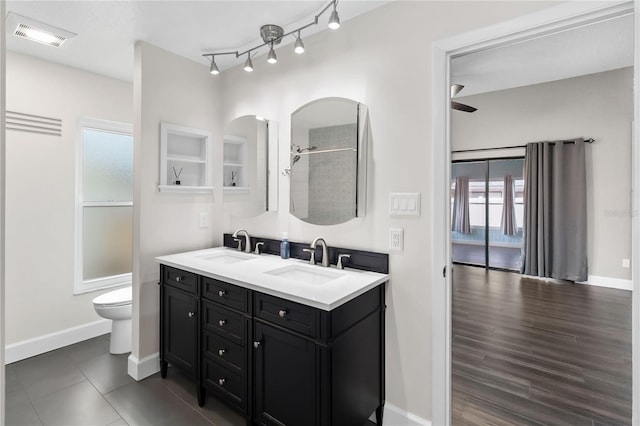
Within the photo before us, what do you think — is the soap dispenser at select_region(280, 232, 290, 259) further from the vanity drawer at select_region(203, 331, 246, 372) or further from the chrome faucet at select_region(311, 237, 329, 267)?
the vanity drawer at select_region(203, 331, 246, 372)

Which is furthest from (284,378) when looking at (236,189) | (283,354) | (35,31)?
(35,31)

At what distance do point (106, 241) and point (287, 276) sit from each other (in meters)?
2.27

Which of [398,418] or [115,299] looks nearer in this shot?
[398,418]

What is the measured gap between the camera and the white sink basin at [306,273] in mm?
1922

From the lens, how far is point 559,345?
266 cm

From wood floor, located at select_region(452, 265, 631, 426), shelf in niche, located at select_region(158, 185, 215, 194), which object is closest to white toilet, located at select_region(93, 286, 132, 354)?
shelf in niche, located at select_region(158, 185, 215, 194)

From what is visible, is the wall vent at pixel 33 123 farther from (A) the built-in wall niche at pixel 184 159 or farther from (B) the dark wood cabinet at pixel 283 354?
(B) the dark wood cabinet at pixel 283 354

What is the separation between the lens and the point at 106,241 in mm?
3145

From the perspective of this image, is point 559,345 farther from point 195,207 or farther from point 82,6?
point 82,6

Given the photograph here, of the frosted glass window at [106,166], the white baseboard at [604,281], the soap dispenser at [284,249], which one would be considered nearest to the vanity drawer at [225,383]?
the soap dispenser at [284,249]

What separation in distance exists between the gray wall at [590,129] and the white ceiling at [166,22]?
2.06 m

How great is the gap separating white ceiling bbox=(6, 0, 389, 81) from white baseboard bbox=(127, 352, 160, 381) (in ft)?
7.94

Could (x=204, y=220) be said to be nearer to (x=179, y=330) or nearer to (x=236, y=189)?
(x=236, y=189)

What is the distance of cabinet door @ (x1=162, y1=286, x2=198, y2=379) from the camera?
207 centimetres
